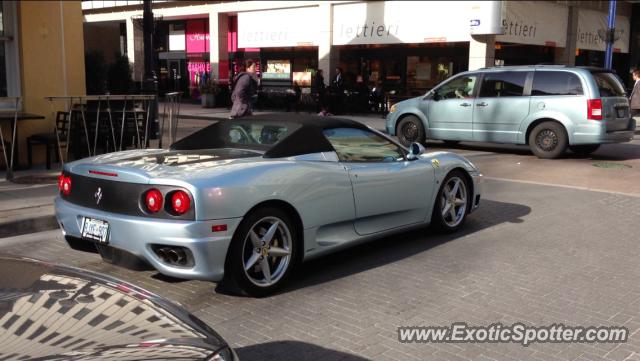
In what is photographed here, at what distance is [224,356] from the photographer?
2.44 m

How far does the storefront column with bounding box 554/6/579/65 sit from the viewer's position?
26234 mm

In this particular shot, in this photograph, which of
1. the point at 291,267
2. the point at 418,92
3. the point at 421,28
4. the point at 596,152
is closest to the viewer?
the point at 291,267

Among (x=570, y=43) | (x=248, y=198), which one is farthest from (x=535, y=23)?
(x=248, y=198)

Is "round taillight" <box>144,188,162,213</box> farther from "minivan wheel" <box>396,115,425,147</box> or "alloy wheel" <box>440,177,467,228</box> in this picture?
"minivan wheel" <box>396,115,425,147</box>

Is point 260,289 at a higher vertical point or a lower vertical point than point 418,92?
lower

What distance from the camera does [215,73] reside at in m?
30.4

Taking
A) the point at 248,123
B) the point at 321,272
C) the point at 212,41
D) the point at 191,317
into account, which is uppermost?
the point at 212,41

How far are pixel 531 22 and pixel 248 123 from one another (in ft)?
67.8

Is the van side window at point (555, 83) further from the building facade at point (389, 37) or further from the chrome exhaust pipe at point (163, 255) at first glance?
the chrome exhaust pipe at point (163, 255)

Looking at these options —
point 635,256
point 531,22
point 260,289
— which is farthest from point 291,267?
point 531,22

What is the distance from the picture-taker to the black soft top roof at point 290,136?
527 centimetres

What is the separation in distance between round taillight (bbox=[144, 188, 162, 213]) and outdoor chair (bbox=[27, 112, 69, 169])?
6120 mm

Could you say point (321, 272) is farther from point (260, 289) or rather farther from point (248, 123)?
point (248, 123)

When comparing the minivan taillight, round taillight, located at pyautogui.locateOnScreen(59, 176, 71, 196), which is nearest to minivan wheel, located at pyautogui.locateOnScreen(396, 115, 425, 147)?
the minivan taillight
